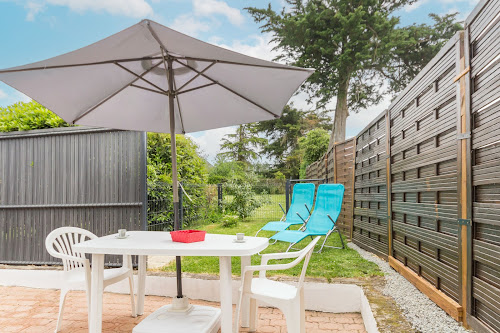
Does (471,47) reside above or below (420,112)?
above

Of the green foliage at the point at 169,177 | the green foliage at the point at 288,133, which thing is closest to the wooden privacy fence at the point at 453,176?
the green foliage at the point at 169,177

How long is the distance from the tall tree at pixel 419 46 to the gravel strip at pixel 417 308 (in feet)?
45.9

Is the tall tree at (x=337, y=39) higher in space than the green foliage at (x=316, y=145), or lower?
higher

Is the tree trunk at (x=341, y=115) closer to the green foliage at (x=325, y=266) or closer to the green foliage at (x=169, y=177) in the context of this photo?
the green foliage at (x=169, y=177)

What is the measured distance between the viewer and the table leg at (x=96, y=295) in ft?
8.10

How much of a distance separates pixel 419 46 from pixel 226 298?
666 inches

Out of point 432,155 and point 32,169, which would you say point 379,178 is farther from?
point 32,169

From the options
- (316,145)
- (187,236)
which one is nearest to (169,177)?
(187,236)

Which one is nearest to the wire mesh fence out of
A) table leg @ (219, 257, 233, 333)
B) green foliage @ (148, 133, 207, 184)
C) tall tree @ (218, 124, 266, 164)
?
green foliage @ (148, 133, 207, 184)

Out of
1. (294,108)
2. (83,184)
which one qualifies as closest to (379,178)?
(83,184)

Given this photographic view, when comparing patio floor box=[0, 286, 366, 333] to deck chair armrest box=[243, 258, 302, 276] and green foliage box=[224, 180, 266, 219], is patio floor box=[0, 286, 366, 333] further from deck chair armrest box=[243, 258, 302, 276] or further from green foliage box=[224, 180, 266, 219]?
green foliage box=[224, 180, 266, 219]

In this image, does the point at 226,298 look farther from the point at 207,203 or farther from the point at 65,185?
the point at 207,203

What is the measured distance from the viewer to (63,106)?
10.0 ft

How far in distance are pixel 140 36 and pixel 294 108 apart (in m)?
23.6
